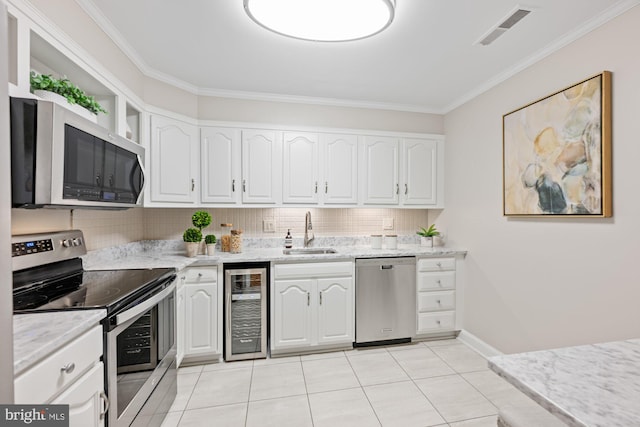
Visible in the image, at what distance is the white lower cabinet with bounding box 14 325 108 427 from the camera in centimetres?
87

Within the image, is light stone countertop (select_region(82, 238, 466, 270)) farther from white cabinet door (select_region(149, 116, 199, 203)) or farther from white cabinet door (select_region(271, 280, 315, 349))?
white cabinet door (select_region(149, 116, 199, 203))

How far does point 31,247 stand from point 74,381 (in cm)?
86

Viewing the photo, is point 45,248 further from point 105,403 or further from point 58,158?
point 105,403

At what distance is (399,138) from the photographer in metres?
3.30

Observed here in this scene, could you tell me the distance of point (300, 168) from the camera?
306 cm

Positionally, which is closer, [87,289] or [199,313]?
[87,289]

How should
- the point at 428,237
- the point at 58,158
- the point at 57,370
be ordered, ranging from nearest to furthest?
the point at 57,370
the point at 58,158
the point at 428,237

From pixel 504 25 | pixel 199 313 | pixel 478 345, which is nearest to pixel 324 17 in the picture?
pixel 504 25

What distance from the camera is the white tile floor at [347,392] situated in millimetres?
1893

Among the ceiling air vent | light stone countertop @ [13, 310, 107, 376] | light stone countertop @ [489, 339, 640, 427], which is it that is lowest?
light stone countertop @ [489, 339, 640, 427]

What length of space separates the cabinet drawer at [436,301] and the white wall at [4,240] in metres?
2.91

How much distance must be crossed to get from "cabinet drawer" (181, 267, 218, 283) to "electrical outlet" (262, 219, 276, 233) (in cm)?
82

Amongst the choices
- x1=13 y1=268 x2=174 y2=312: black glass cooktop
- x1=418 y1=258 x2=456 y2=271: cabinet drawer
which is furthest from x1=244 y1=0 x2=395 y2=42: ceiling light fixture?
x1=418 y1=258 x2=456 y2=271: cabinet drawer

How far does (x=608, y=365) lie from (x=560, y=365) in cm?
13
